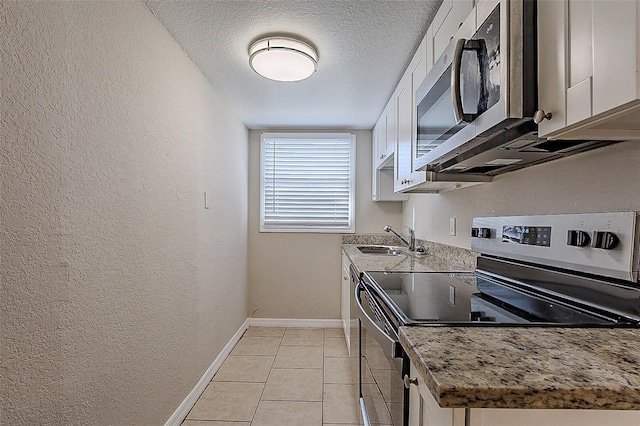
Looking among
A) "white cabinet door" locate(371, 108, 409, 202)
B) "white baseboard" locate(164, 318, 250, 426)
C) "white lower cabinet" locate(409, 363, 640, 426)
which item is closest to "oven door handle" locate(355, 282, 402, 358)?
"white lower cabinet" locate(409, 363, 640, 426)

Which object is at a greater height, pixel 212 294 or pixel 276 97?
pixel 276 97

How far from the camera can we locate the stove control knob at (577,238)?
1.00m

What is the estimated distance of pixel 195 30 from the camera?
6.27 feet

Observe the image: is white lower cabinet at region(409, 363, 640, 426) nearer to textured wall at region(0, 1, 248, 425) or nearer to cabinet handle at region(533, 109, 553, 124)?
cabinet handle at region(533, 109, 553, 124)

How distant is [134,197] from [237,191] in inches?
75.1

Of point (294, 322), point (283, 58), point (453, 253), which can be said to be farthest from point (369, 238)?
point (283, 58)

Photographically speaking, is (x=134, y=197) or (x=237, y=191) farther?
(x=237, y=191)

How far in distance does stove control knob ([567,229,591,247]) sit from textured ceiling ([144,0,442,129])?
4.02ft

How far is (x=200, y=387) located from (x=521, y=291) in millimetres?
2118

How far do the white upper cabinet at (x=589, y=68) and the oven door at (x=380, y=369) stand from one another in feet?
2.22

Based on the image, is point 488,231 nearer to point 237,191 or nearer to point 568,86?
point 568,86

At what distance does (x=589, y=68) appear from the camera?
2.33ft

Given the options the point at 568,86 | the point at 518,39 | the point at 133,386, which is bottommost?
the point at 133,386

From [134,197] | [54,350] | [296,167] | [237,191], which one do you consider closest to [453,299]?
[54,350]
